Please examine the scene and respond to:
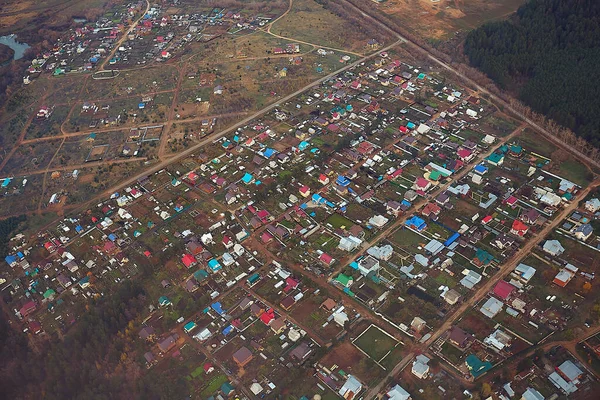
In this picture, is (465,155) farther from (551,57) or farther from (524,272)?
(551,57)

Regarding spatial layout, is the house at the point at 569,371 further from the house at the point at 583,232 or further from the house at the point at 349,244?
the house at the point at 349,244

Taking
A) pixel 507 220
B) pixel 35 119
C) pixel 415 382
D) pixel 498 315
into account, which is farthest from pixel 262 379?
pixel 35 119

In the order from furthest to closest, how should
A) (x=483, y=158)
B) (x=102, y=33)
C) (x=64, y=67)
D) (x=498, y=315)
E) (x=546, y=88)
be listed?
(x=102, y=33)
(x=64, y=67)
(x=546, y=88)
(x=483, y=158)
(x=498, y=315)

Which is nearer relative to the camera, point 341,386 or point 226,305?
point 341,386

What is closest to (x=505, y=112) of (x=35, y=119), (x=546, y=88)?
(x=546, y=88)

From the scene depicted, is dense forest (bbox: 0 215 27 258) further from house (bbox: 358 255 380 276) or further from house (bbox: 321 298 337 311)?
house (bbox: 358 255 380 276)

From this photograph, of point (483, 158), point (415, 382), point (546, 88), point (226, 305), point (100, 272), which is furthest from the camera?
point (546, 88)

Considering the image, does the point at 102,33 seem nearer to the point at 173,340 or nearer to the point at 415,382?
the point at 173,340

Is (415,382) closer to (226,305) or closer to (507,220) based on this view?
(226,305)

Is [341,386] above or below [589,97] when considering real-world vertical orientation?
below
